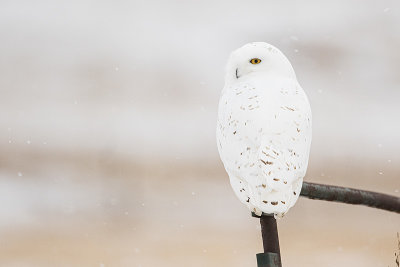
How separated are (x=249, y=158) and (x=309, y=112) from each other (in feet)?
1.99

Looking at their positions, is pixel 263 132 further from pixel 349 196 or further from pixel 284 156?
pixel 349 196

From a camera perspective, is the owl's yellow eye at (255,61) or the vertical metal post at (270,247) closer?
the vertical metal post at (270,247)

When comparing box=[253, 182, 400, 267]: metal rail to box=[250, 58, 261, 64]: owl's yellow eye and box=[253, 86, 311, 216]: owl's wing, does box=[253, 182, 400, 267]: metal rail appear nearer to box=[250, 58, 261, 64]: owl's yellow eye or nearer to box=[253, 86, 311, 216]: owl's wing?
box=[253, 86, 311, 216]: owl's wing

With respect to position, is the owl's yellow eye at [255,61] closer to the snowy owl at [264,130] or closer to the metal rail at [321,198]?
the snowy owl at [264,130]

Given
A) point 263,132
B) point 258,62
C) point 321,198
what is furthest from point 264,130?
point 258,62

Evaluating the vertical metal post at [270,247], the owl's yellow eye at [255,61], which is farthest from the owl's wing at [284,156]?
the owl's yellow eye at [255,61]

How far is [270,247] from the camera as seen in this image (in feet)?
4.39

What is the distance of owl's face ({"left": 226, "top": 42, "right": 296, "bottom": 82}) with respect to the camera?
2891 mm

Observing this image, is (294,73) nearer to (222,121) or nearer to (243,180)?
(222,121)

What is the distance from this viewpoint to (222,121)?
2576 mm

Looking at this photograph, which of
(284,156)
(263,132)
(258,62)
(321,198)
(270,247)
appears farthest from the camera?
(258,62)

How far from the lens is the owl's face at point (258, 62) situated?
289 centimetres

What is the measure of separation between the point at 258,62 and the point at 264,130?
32.3 inches

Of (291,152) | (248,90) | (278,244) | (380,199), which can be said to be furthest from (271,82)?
(278,244)
